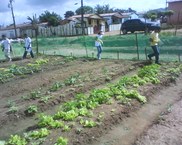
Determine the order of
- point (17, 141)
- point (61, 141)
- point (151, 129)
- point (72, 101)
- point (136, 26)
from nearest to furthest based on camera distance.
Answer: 1. point (61, 141)
2. point (17, 141)
3. point (151, 129)
4. point (72, 101)
5. point (136, 26)

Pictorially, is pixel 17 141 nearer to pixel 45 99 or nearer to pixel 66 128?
pixel 66 128

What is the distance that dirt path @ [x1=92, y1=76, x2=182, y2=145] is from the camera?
5.93 meters

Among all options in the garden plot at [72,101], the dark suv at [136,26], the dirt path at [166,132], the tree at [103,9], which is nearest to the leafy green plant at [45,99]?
the garden plot at [72,101]

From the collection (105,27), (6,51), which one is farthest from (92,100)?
(105,27)

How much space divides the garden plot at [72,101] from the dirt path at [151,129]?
187mm

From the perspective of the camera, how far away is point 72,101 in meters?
8.07

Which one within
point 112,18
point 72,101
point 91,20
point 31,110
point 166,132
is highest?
point 112,18

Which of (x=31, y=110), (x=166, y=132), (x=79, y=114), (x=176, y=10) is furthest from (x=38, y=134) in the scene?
(x=176, y=10)

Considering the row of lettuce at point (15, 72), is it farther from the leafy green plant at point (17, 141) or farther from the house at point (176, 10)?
the house at point (176, 10)

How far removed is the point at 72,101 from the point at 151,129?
2389mm

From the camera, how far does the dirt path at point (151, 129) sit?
5930mm

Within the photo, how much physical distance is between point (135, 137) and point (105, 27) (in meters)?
47.9

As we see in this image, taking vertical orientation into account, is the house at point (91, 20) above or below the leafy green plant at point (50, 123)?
above

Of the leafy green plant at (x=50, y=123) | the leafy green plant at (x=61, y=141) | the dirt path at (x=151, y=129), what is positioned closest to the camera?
the leafy green plant at (x=61, y=141)
